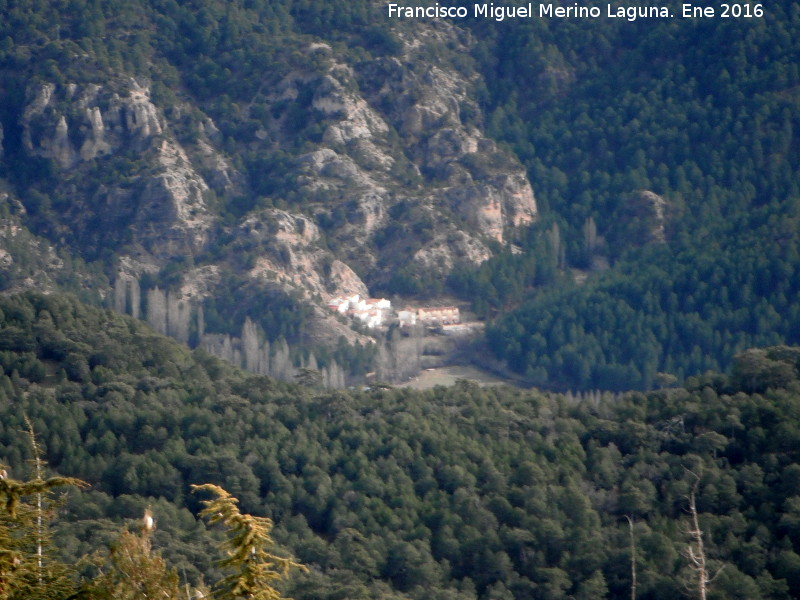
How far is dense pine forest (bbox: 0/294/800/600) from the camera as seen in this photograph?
149 feet

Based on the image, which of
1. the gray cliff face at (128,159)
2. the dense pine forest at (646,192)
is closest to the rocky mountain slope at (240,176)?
the gray cliff face at (128,159)

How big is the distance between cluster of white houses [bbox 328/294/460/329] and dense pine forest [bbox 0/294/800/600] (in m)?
39.8

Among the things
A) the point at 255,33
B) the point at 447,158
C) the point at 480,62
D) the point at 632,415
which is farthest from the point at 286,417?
the point at 480,62

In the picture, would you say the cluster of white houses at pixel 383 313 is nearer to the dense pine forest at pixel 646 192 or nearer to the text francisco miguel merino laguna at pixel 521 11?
the dense pine forest at pixel 646 192

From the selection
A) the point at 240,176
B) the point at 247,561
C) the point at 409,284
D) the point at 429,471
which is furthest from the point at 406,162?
the point at 247,561

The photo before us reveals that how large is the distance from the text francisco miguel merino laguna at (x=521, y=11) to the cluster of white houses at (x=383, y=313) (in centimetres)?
3917

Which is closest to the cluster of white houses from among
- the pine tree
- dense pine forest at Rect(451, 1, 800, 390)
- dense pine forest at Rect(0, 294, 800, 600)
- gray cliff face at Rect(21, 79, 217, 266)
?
dense pine forest at Rect(451, 1, 800, 390)

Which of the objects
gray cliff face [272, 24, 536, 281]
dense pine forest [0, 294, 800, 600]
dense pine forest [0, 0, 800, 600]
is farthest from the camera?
gray cliff face [272, 24, 536, 281]

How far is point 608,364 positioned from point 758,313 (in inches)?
454

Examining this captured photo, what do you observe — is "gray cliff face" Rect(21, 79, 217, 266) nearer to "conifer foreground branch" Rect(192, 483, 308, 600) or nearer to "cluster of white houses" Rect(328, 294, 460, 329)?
"cluster of white houses" Rect(328, 294, 460, 329)

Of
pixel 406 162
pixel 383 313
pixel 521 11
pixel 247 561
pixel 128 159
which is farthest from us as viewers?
pixel 521 11

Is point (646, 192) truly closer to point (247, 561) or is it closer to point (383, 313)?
point (383, 313)

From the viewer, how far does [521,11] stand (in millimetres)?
146375

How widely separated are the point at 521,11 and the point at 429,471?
327 feet
